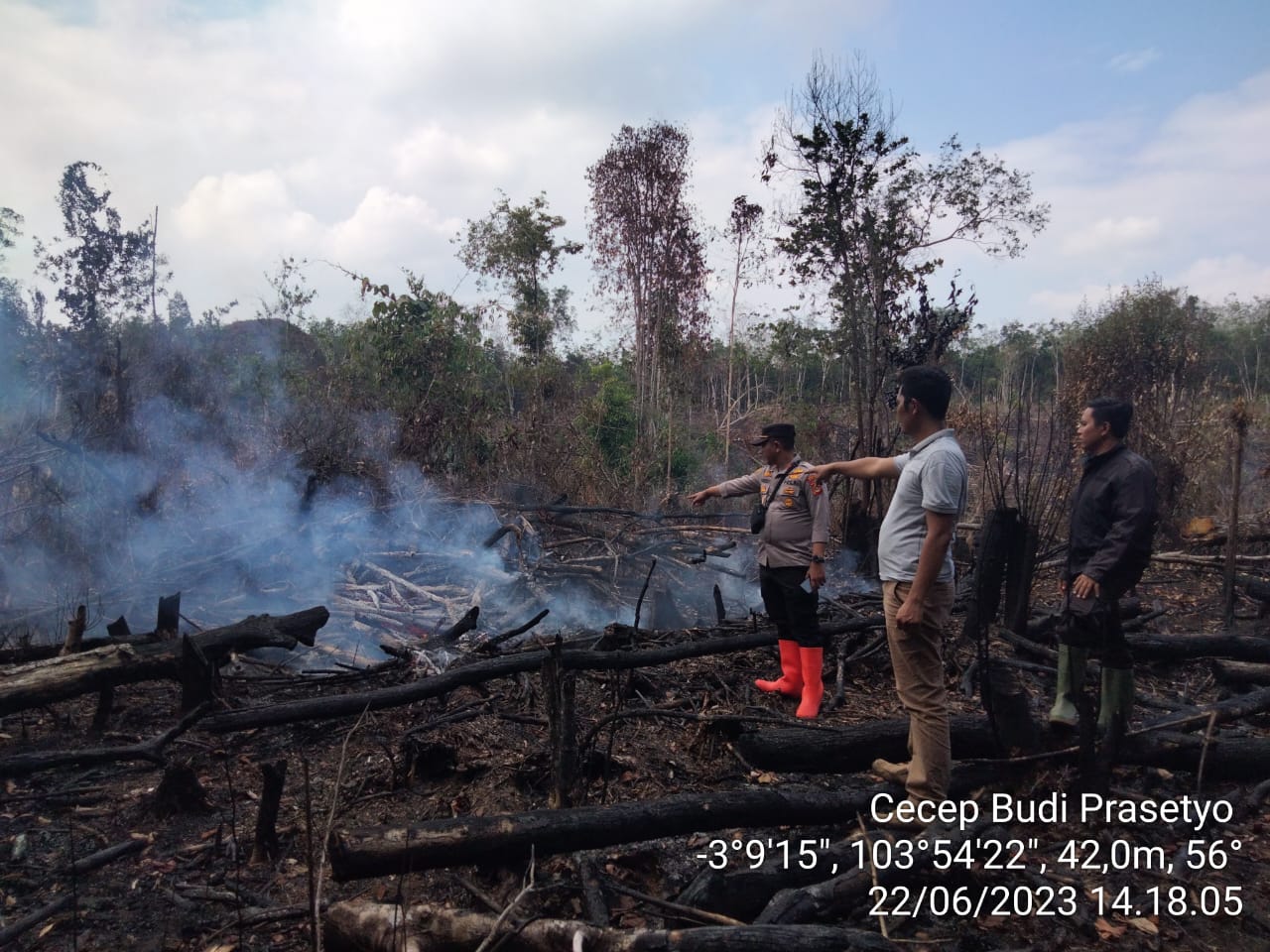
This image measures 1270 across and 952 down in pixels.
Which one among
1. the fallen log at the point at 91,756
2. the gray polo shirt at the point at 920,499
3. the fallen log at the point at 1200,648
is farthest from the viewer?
the fallen log at the point at 1200,648

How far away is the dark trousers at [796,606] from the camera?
191 inches

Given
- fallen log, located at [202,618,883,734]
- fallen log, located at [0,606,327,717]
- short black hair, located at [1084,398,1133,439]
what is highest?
short black hair, located at [1084,398,1133,439]

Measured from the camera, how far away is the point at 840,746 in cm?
365

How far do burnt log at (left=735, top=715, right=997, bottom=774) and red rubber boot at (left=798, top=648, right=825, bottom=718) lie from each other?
105cm

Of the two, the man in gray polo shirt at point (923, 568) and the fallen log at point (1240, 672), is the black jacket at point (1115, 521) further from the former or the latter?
the fallen log at point (1240, 672)

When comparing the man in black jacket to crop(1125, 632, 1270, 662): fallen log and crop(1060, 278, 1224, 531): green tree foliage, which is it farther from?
crop(1060, 278, 1224, 531): green tree foliage

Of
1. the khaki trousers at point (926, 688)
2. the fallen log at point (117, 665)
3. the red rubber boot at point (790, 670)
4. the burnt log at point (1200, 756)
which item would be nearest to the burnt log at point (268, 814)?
the fallen log at point (117, 665)

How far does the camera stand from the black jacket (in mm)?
3857

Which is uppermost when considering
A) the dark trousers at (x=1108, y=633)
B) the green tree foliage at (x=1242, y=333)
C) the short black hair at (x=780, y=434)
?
the green tree foliage at (x=1242, y=333)

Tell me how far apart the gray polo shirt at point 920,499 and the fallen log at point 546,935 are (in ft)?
5.43

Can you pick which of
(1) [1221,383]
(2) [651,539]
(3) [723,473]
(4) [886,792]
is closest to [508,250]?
(3) [723,473]

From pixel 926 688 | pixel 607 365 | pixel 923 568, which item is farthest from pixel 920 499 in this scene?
pixel 607 365

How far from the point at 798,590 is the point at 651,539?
20.0ft

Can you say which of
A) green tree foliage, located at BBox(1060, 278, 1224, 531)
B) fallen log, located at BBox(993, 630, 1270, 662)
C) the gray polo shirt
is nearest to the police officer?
the gray polo shirt
